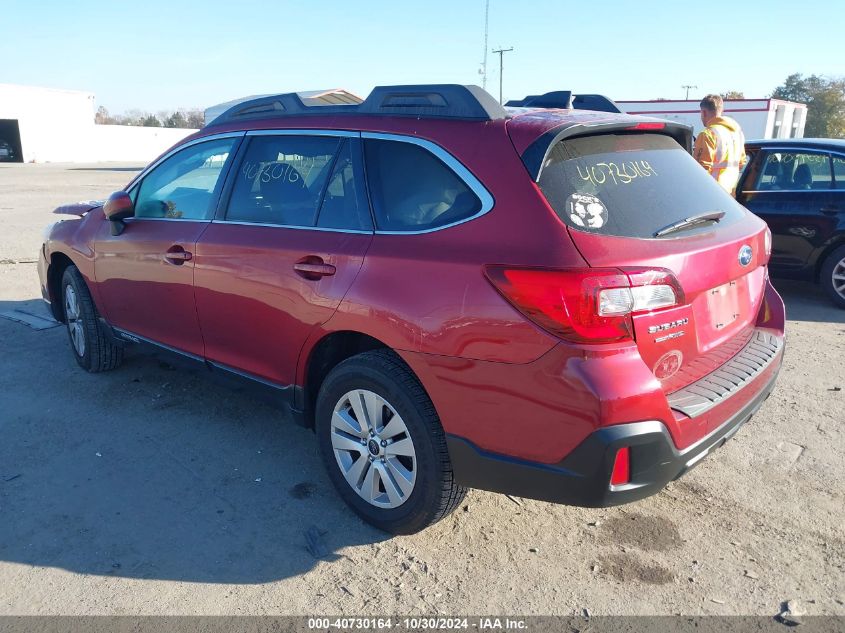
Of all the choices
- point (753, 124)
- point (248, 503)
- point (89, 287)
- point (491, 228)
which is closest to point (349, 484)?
point (248, 503)

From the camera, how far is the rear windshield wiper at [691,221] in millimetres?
2734

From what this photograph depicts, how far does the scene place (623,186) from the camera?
282 cm

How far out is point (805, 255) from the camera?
712 centimetres

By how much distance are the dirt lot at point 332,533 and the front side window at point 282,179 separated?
1394mm

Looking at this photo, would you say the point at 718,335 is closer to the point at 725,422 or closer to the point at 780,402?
the point at 725,422

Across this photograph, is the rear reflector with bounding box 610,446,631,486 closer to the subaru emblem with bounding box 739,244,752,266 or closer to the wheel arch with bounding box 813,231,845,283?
the subaru emblem with bounding box 739,244,752,266

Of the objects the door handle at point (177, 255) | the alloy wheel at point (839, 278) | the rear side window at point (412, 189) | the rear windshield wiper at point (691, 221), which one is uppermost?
the rear side window at point (412, 189)

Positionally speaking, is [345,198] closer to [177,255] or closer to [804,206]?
[177,255]

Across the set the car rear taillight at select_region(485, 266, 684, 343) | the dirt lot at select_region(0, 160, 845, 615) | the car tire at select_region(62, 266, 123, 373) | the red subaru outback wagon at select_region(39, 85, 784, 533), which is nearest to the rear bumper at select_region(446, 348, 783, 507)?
the red subaru outback wagon at select_region(39, 85, 784, 533)

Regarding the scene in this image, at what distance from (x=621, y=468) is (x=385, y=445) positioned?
106cm

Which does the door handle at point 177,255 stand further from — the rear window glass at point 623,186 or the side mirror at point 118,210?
the rear window glass at point 623,186

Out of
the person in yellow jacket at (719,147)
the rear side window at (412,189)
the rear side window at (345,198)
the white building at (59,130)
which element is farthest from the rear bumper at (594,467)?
the white building at (59,130)

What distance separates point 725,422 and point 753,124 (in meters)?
38.4

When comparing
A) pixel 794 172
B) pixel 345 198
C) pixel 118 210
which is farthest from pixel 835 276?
pixel 118 210
